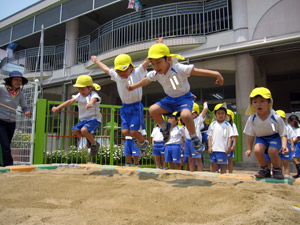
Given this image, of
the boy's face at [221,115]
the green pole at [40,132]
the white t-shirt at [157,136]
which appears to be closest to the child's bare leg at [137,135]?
the boy's face at [221,115]

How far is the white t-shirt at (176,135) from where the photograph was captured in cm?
617

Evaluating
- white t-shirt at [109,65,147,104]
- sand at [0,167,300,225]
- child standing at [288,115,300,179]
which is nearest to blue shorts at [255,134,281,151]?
sand at [0,167,300,225]

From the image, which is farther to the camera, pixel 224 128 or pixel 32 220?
pixel 224 128

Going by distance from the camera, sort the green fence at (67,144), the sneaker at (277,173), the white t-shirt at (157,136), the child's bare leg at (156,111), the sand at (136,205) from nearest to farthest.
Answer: the sand at (136,205) → the sneaker at (277,173) → the child's bare leg at (156,111) → the green fence at (67,144) → the white t-shirt at (157,136)

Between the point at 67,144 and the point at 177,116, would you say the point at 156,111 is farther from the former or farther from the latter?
the point at 67,144

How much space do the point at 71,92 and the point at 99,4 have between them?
4.51 metres

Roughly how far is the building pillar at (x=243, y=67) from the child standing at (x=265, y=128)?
17.1ft

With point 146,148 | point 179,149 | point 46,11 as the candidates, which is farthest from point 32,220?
point 46,11

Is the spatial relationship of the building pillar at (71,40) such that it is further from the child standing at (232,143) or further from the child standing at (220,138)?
the child standing at (220,138)

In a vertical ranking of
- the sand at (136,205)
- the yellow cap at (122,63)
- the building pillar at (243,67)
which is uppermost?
the building pillar at (243,67)

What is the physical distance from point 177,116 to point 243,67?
16.7ft

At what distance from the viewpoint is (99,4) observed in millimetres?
12227

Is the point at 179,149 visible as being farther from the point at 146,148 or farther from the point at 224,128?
the point at 146,148

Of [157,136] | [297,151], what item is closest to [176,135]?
[157,136]
